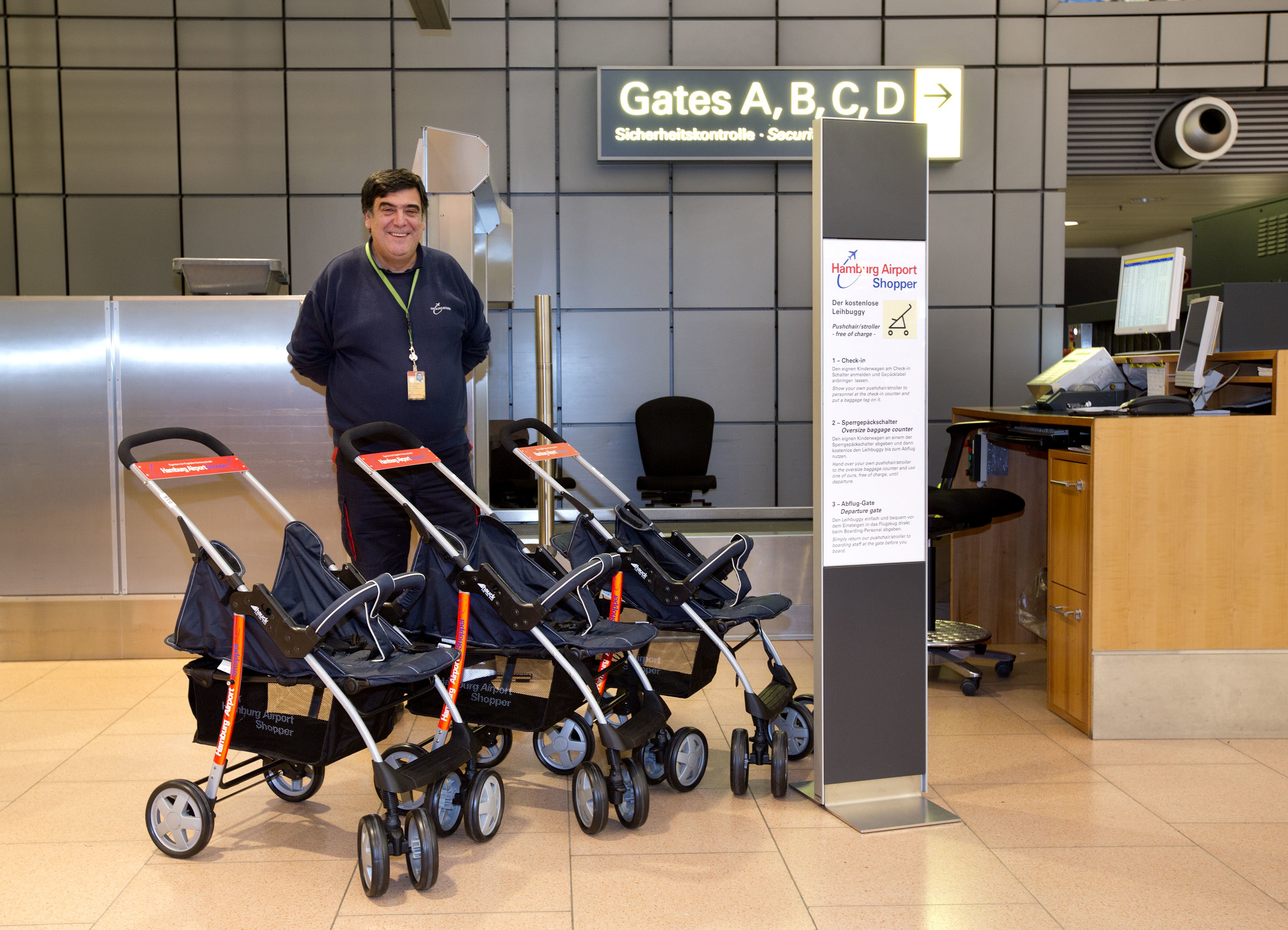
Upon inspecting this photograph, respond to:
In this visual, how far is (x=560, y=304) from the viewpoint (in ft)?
20.0

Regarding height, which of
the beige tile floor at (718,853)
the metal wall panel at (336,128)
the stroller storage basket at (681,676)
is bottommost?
the beige tile floor at (718,853)

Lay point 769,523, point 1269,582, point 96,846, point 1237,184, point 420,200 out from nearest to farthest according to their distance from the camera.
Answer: point 96,846 → point 420,200 → point 1269,582 → point 769,523 → point 1237,184

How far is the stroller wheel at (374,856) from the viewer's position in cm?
219

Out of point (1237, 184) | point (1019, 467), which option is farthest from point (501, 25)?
point (1237, 184)

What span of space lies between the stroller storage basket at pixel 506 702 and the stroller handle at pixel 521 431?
0.67m

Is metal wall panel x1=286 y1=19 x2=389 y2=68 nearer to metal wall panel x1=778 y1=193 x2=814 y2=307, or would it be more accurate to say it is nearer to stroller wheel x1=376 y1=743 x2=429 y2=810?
metal wall panel x1=778 y1=193 x2=814 y2=307

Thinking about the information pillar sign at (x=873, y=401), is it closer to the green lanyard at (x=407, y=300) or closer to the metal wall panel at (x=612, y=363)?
the green lanyard at (x=407, y=300)

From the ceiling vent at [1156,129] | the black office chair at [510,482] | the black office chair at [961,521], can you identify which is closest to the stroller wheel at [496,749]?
the black office chair at [961,521]

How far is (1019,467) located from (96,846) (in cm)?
383

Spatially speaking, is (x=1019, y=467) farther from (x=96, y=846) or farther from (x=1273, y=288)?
(x=96, y=846)

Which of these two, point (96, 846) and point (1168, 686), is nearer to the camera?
point (96, 846)

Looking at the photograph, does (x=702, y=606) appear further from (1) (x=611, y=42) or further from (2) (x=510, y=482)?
(1) (x=611, y=42)

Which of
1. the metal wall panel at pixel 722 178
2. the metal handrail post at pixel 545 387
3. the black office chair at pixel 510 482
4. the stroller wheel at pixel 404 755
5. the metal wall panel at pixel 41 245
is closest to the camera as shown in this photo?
the stroller wheel at pixel 404 755

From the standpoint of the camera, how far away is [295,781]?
2.75 metres
